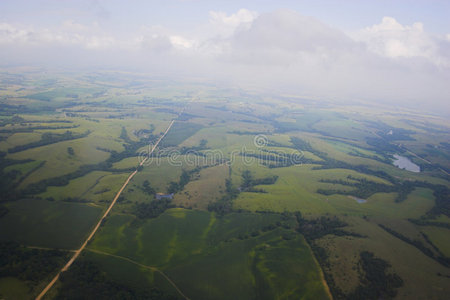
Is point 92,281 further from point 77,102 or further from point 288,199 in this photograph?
point 77,102

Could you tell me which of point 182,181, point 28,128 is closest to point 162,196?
point 182,181

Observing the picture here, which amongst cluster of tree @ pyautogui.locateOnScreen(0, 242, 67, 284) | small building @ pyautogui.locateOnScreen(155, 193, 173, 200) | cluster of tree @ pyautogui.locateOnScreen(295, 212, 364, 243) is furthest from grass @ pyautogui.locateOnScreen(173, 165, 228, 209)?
cluster of tree @ pyautogui.locateOnScreen(0, 242, 67, 284)

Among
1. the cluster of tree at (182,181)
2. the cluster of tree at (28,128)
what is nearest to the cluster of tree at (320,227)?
the cluster of tree at (182,181)

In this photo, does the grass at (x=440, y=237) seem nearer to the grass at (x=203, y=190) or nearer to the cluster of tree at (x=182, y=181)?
the grass at (x=203, y=190)

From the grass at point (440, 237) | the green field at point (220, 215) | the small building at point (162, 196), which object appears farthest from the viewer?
the small building at point (162, 196)

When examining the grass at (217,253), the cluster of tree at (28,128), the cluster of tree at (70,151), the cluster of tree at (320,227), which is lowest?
the grass at (217,253)

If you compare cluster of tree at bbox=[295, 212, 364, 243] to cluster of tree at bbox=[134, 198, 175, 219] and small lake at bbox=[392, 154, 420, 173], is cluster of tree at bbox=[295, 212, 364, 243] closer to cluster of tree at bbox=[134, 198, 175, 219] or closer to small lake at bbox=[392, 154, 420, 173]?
cluster of tree at bbox=[134, 198, 175, 219]
